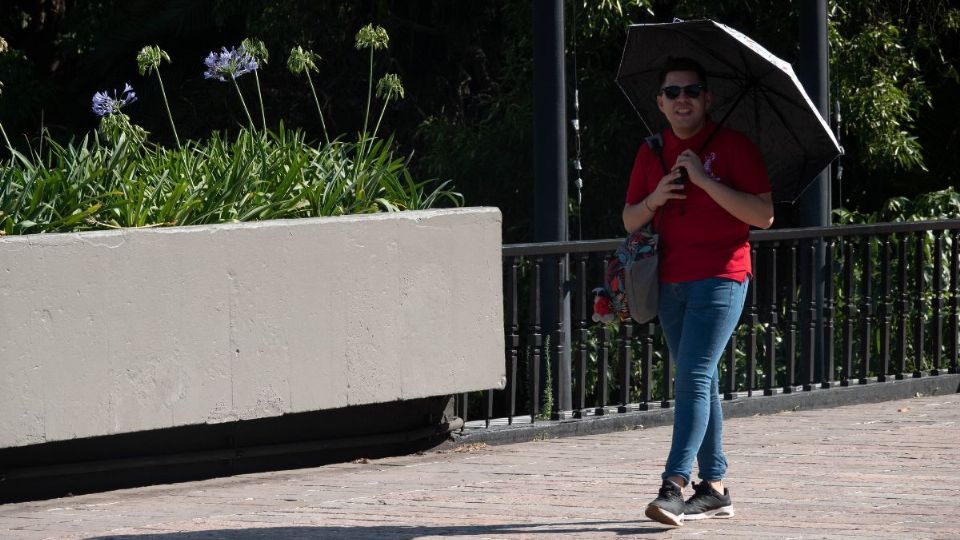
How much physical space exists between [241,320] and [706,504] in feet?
8.12

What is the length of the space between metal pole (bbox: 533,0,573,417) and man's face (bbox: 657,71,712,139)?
3.18m

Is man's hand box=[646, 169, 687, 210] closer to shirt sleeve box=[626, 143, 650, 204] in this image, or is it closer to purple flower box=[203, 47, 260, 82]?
shirt sleeve box=[626, 143, 650, 204]

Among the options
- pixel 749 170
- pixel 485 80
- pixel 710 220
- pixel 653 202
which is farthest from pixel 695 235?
pixel 485 80

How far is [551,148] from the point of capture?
9.84m

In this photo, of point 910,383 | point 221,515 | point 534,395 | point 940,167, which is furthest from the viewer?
point 940,167

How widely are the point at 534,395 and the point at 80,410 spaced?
9.39ft

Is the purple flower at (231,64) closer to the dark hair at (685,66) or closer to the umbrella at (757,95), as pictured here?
the umbrella at (757,95)

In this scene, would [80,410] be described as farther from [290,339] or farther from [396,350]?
[396,350]

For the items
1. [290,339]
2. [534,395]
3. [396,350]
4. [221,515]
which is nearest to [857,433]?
[534,395]

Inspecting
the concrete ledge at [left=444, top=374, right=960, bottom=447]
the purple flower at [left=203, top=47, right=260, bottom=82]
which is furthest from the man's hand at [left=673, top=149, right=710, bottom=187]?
the purple flower at [left=203, top=47, right=260, bottom=82]

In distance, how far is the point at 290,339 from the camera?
816cm

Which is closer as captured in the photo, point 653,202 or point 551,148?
point 653,202

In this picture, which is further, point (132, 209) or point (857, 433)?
point (857, 433)

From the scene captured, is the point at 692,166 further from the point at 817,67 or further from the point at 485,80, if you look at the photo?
the point at 485,80
